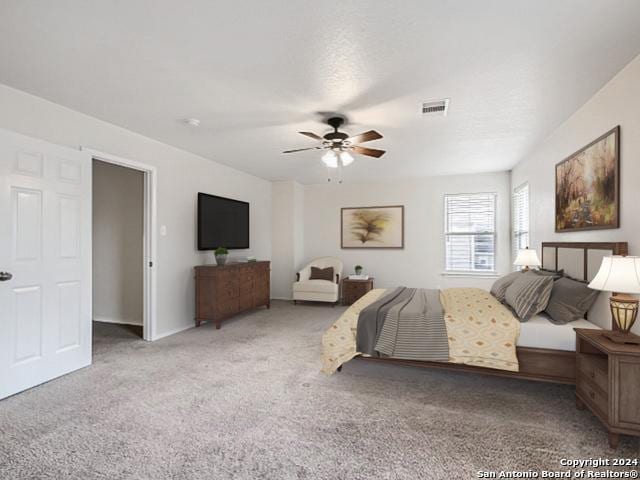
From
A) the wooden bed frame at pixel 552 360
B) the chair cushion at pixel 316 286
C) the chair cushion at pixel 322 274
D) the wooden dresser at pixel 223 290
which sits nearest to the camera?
the wooden bed frame at pixel 552 360

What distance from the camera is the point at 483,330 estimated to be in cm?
269

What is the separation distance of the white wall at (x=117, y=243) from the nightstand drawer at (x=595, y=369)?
5079mm

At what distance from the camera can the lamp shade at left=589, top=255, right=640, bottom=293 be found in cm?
199

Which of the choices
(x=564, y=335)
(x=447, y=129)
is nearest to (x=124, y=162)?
(x=447, y=129)

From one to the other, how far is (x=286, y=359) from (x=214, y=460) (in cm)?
162

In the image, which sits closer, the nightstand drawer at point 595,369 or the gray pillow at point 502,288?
the nightstand drawer at point 595,369

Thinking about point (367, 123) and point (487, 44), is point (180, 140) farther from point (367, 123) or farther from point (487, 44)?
point (487, 44)

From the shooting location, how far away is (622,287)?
2010mm

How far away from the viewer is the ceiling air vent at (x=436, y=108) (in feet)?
10.00

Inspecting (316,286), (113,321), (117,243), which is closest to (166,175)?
(117,243)

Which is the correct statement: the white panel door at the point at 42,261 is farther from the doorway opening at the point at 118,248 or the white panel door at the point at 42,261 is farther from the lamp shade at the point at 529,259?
the lamp shade at the point at 529,259

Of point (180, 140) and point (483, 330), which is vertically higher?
point (180, 140)

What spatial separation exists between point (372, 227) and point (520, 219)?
8.52 ft

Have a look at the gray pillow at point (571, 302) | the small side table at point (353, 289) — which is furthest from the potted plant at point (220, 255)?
the gray pillow at point (571, 302)
